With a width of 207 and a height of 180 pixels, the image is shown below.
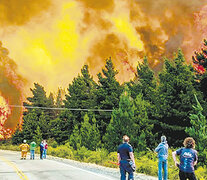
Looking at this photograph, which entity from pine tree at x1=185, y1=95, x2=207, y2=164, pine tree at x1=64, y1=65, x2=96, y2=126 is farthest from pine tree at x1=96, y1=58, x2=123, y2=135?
pine tree at x1=185, y1=95, x2=207, y2=164

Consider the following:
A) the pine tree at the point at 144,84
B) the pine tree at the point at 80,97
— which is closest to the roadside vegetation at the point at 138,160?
the pine tree at the point at 80,97

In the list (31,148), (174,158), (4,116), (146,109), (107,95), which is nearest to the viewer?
(174,158)

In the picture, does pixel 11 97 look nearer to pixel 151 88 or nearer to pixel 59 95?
pixel 59 95

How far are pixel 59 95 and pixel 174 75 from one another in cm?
7854

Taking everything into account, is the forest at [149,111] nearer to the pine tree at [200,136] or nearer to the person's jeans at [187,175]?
the pine tree at [200,136]

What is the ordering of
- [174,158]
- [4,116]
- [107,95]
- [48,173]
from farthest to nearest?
[4,116]
[107,95]
[48,173]
[174,158]

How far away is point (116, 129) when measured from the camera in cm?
2641

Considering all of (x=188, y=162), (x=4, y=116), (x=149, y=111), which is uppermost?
(x=4, y=116)

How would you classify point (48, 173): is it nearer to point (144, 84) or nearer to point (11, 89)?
point (144, 84)

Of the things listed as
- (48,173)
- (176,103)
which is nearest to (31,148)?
(48,173)

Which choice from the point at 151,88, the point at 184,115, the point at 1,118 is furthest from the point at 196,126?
the point at 1,118

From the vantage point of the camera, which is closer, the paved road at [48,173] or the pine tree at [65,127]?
the paved road at [48,173]

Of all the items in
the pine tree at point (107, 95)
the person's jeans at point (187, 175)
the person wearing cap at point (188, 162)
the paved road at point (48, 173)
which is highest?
the pine tree at point (107, 95)

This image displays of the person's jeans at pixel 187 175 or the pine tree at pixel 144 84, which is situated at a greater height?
the pine tree at pixel 144 84
